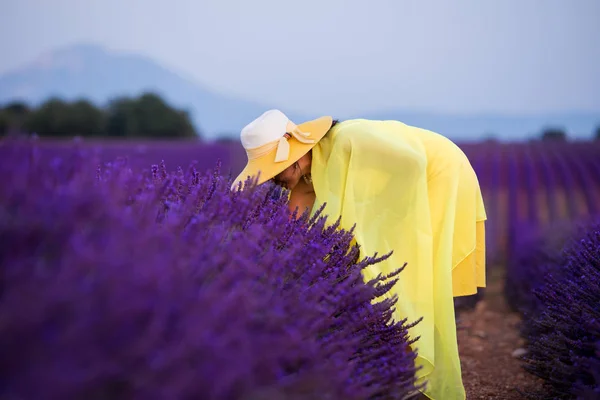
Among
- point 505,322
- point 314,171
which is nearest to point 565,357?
point 314,171

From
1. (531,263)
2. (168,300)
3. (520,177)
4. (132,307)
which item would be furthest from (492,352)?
(520,177)

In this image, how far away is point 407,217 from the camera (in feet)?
9.13

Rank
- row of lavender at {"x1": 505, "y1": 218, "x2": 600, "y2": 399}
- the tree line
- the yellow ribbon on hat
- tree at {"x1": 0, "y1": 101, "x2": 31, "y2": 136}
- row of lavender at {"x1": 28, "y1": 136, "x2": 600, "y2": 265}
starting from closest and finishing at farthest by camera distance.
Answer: row of lavender at {"x1": 505, "y1": 218, "x2": 600, "y2": 399}, the yellow ribbon on hat, row of lavender at {"x1": 28, "y1": 136, "x2": 600, "y2": 265}, tree at {"x1": 0, "y1": 101, "x2": 31, "y2": 136}, the tree line

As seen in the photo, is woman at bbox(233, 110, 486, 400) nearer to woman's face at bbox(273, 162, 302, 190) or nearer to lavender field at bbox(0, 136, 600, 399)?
woman's face at bbox(273, 162, 302, 190)

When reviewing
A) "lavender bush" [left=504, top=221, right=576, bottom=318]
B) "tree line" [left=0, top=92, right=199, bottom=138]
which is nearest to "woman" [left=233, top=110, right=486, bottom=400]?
"lavender bush" [left=504, top=221, right=576, bottom=318]

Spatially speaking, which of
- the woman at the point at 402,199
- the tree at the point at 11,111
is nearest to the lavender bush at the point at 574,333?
the woman at the point at 402,199

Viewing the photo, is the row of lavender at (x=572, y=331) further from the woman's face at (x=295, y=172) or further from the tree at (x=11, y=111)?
the tree at (x=11, y=111)

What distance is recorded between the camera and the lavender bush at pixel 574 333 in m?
2.25

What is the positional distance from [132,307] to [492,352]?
3804 mm

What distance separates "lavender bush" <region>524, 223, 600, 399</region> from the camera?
225 centimetres

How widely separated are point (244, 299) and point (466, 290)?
203 cm

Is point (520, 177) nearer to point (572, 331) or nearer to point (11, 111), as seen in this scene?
point (572, 331)

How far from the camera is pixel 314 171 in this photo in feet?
9.91

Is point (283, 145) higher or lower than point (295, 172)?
higher
